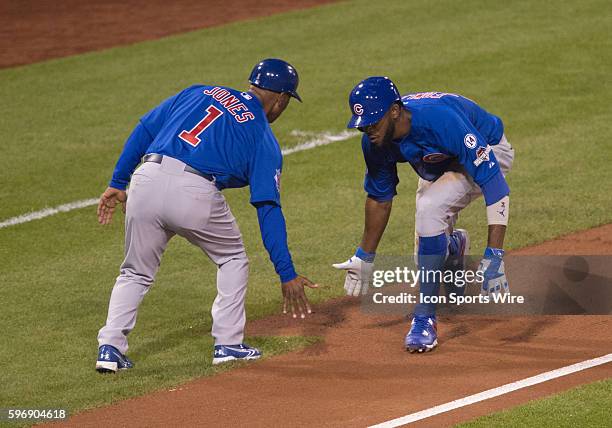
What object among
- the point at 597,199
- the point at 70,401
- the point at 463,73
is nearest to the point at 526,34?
the point at 463,73

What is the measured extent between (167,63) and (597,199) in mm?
7060

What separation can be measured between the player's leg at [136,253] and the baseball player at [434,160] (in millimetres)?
1284

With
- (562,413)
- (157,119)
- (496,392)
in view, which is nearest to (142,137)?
(157,119)

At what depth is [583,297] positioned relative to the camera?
811 cm

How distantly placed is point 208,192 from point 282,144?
528 centimetres

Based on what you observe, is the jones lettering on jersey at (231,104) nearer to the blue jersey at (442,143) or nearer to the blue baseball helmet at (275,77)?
the blue baseball helmet at (275,77)

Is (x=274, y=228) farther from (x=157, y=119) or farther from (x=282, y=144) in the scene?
(x=282, y=144)

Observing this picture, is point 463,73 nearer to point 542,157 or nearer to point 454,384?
point 542,157

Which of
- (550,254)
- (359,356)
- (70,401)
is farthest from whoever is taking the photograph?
(550,254)

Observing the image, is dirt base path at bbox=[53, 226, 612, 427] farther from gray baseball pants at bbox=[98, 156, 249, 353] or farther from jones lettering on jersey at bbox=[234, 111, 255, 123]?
jones lettering on jersey at bbox=[234, 111, 255, 123]

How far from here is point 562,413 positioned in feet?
19.7

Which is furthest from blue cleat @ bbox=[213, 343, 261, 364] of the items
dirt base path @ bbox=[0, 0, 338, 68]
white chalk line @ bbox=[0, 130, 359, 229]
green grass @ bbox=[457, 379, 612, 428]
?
dirt base path @ bbox=[0, 0, 338, 68]

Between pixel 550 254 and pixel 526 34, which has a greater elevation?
pixel 526 34

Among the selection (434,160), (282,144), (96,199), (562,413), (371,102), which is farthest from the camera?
(282,144)
